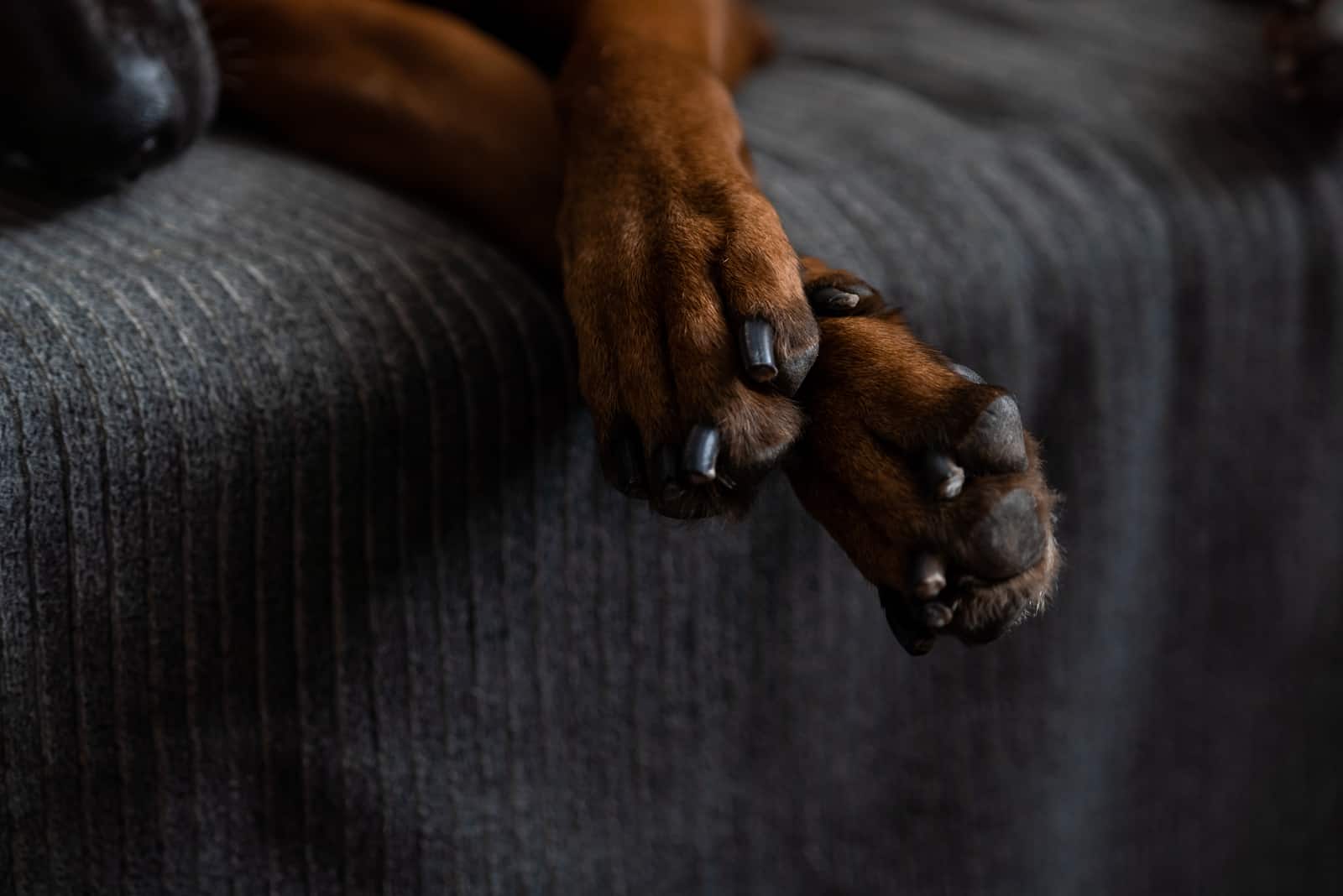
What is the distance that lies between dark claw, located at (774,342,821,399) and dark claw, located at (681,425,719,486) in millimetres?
43

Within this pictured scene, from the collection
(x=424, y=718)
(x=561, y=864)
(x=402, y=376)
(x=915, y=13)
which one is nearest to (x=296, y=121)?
(x=402, y=376)

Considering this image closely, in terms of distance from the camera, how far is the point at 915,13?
4.18ft

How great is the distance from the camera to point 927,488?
1.76ft

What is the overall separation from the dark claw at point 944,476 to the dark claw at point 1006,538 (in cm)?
2

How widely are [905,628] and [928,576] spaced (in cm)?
3

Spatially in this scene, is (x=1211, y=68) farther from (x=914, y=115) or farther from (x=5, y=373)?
(x=5, y=373)

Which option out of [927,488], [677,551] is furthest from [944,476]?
[677,551]

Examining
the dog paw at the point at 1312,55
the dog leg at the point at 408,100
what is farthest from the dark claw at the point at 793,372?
the dog paw at the point at 1312,55

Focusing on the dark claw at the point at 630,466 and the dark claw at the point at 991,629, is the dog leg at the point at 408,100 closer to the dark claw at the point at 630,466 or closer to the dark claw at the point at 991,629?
the dark claw at the point at 630,466

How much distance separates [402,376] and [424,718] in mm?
200

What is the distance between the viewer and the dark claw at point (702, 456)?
525 mm

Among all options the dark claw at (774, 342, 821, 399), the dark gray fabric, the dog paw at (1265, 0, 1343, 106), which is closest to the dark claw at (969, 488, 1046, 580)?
the dark claw at (774, 342, 821, 399)

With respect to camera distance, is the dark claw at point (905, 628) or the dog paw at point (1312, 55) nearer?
the dark claw at point (905, 628)

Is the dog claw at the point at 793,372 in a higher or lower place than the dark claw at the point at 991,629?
higher
